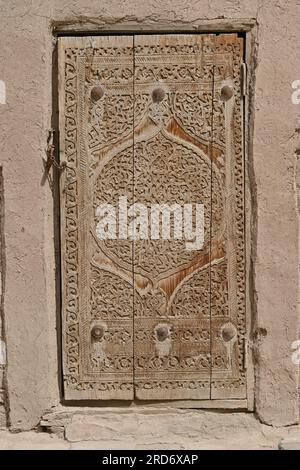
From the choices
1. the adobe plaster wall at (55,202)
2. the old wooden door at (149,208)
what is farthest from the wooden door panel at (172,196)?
the adobe plaster wall at (55,202)

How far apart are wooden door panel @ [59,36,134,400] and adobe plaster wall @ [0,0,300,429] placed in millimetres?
73

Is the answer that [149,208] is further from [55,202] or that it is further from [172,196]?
[55,202]

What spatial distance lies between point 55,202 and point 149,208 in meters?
0.40

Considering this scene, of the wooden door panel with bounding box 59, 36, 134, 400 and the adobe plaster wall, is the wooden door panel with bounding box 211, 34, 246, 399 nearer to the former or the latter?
the adobe plaster wall

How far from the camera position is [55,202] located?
313cm

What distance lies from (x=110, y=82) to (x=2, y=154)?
53 cm

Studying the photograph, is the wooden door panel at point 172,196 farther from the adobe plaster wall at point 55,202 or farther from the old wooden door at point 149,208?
the adobe plaster wall at point 55,202

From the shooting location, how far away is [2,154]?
3061 mm

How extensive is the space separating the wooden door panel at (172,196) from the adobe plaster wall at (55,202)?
0.57ft

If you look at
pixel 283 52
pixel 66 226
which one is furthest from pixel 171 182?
pixel 283 52

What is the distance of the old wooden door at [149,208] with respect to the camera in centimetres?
308

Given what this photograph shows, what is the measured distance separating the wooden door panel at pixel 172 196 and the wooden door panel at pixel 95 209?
A: 0.18 ft

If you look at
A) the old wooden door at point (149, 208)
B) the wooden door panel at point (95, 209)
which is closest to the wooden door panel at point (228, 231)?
the old wooden door at point (149, 208)

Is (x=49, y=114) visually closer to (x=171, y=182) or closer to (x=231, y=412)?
(x=171, y=182)
